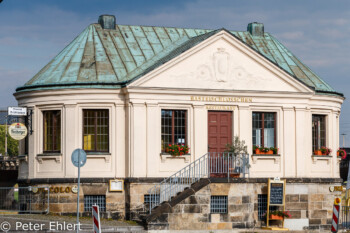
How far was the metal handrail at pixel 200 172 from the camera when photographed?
100 ft

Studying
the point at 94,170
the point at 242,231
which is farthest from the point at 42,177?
the point at 242,231

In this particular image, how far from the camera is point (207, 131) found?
32.5m

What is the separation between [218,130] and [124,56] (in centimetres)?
531

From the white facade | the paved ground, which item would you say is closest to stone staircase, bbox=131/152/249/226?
the white facade

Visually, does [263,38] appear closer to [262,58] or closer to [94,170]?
[262,58]

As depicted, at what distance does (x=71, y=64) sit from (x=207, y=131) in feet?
21.3

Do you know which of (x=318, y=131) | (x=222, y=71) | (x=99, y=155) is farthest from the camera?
(x=318, y=131)

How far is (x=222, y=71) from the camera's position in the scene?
32531 mm

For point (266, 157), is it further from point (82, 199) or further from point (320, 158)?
point (82, 199)

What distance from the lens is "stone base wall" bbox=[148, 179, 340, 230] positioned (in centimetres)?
2909

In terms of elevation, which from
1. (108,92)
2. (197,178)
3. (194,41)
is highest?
(194,41)

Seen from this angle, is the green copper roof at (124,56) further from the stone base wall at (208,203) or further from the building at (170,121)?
the stone base wall at (208,203)

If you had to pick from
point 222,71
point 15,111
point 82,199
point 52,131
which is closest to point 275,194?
point 222,71

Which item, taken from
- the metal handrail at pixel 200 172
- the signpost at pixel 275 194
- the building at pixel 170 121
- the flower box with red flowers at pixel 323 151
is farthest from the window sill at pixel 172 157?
the flower box with red flowers at pixel 323 151
